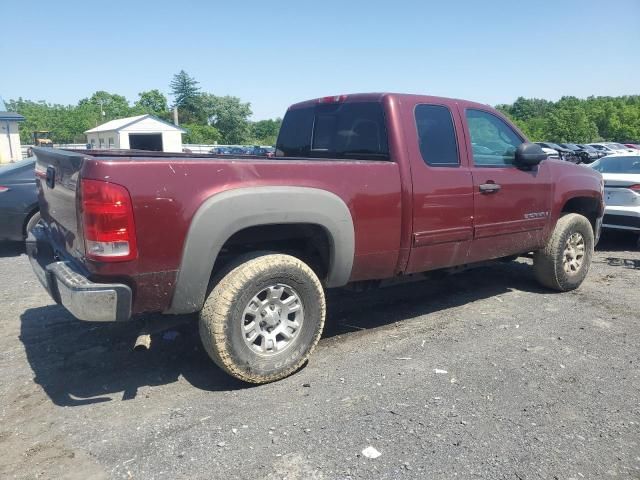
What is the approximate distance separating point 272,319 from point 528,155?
2931 mm

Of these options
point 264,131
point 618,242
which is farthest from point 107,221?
point 264,131

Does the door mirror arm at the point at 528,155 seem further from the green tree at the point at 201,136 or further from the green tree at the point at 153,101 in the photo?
the green tree at the point at 153,101

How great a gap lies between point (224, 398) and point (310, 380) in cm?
62

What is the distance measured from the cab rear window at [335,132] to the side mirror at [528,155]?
1538 mm

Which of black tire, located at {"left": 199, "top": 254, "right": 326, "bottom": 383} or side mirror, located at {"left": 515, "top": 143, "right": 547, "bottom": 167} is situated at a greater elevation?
side mirror, located at {"left": 515, "top": 143, "right": 547, "bottom": 167}

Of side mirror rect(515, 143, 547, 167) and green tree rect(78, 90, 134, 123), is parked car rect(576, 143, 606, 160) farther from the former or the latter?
green tree rect(78, 90, 134, 123)

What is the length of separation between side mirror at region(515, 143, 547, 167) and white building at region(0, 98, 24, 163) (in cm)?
3736

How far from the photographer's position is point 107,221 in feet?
9.34

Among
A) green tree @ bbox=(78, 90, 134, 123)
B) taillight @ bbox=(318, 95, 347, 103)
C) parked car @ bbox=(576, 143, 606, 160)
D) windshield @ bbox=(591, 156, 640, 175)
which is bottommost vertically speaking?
parked car @ bbox=(576, 143, 606, 160)

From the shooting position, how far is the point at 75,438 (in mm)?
2891

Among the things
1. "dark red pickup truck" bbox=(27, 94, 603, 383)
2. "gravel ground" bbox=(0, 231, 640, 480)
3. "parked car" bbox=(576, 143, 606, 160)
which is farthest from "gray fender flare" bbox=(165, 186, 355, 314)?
"parked car" bbox=(576, 143, 606, 160)

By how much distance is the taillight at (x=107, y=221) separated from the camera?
283 cm

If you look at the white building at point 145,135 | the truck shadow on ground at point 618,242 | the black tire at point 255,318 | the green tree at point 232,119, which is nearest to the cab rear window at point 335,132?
the black tire at point 255,318

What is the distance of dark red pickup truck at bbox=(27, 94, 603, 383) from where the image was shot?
293cm
